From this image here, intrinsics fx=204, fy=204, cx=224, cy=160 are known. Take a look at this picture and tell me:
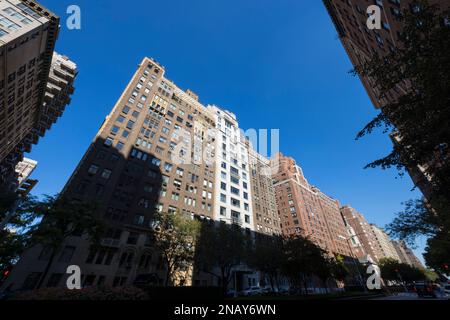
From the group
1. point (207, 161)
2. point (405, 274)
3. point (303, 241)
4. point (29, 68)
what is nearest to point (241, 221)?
point (207, 161)

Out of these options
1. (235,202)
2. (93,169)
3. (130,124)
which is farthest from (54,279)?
(235,202)

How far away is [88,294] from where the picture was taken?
30.1 feet

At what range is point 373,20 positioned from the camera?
2570 centimetres

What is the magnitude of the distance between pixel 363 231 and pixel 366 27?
148463 mm

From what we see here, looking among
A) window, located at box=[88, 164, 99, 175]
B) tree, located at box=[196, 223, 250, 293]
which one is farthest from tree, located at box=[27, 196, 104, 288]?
window, located at box=[88, 164, 99, 175]

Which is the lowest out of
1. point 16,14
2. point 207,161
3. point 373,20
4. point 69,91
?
point 373,20

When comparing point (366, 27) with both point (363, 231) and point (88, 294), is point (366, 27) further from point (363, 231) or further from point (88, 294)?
point (363, 231)

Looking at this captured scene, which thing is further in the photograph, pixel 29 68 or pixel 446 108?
pixel 29 68

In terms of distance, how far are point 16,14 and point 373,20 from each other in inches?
2309

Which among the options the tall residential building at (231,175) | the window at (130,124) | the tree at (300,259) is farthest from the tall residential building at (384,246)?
the window at (130,124)

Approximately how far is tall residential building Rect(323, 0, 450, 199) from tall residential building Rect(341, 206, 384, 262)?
123495 millimetres

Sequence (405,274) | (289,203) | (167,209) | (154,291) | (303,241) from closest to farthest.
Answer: (154,291) → (303,241) → (167,209) → (405,274) → (289,203)

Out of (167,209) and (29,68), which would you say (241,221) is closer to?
(167,209)

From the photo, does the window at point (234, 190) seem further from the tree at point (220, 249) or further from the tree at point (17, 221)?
the tree at point (17, 221)
